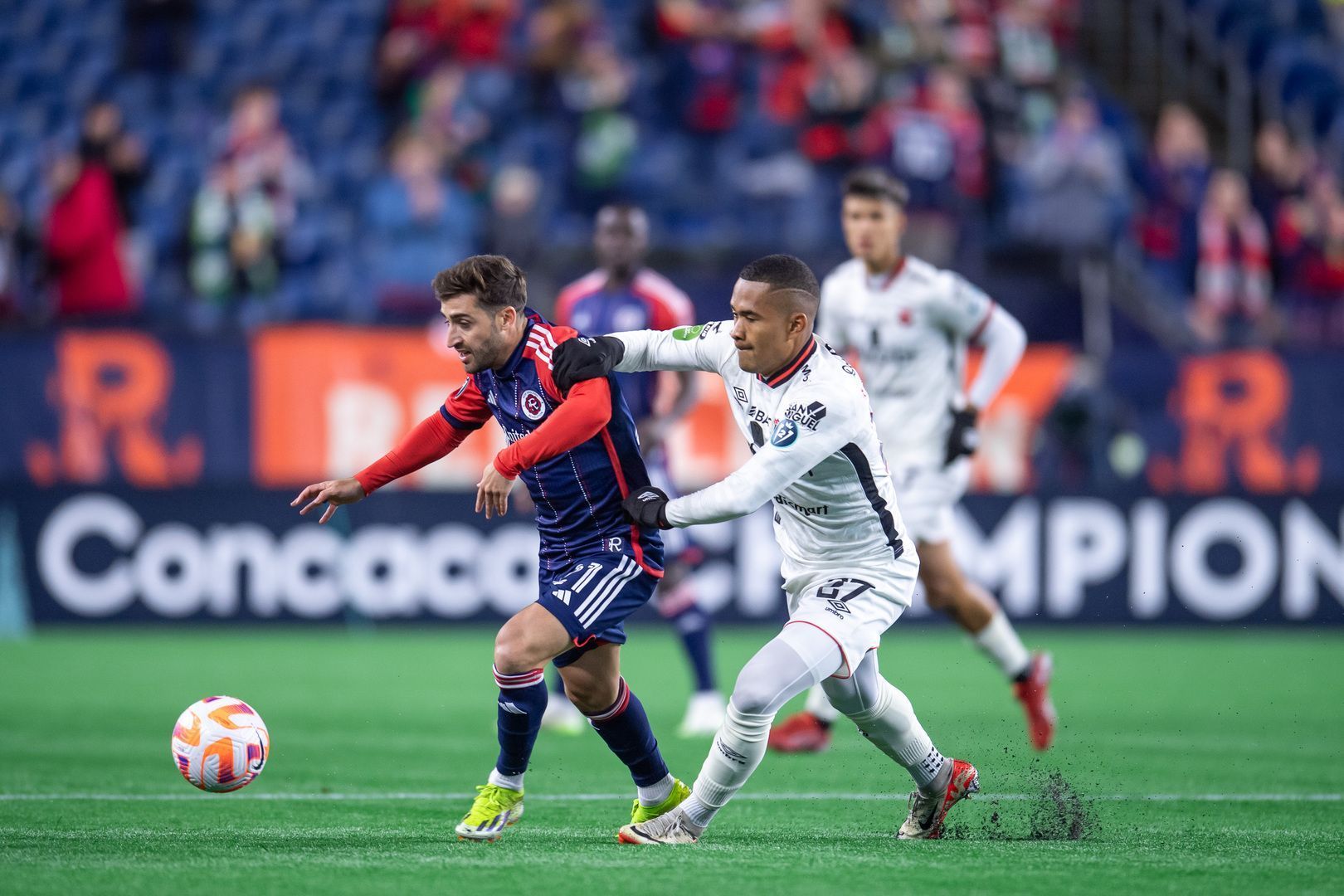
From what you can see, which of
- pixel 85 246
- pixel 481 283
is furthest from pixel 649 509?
pixel 85 246

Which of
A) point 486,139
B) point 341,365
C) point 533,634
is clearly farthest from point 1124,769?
point 486,139

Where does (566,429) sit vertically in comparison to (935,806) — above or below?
above

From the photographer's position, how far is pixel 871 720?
6.20 m

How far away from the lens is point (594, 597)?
240 inches

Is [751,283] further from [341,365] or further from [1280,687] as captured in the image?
[341,365]

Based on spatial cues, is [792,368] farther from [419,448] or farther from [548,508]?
[419,448]

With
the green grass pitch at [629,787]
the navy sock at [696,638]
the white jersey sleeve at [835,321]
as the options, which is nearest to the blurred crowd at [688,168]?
the green grass pitch at [629,787]

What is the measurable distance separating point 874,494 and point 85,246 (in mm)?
10714

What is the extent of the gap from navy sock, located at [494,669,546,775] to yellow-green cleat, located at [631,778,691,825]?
1.39 feet

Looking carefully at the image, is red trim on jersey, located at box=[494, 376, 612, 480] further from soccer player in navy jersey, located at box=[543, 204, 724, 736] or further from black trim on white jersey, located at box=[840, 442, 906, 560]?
soccer player in navy jersey, located at box=[543, 204, 724, 736]

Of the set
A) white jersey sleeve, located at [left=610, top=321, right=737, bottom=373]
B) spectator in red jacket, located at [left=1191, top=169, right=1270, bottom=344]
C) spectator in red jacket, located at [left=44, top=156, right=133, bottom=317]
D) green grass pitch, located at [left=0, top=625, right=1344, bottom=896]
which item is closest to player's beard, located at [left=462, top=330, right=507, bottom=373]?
white jersey sleeve, located at [left=610, top=321, right=737, bottom=373]

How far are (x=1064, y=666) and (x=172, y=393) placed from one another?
7374 millimetres

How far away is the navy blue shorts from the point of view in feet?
19.9

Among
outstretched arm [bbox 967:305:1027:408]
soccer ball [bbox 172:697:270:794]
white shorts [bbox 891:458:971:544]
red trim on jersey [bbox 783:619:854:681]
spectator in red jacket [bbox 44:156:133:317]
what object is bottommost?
soccer ball [bbox 172:697:270:794]
